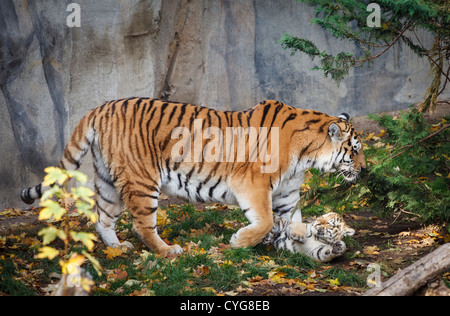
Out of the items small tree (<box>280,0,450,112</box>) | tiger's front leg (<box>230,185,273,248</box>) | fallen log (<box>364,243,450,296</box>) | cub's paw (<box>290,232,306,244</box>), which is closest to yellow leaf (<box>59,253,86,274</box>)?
fallen log (<box>364,243,450,296</box>)

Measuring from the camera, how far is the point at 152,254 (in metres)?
5.52

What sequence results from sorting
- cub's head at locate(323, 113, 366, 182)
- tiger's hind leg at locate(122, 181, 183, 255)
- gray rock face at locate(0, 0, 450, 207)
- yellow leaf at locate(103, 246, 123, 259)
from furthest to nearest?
1. gray rock face at locate(0, 0, 450, 207)
2. cub's head at locate(323, 113, 366, 182)
3. tiger's hind leg at locate(122, 181, 183, 255)
4. yellow leaf at locate(103, 246, 123, 259)

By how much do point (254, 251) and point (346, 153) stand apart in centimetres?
162

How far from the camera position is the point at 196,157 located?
236 inches

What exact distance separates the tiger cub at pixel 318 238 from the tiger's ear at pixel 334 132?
3.14 ft

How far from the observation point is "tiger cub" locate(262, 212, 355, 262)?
5578 millimetres

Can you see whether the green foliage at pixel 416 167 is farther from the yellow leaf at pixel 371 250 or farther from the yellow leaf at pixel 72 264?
the yellow leaf at pixel 72 264

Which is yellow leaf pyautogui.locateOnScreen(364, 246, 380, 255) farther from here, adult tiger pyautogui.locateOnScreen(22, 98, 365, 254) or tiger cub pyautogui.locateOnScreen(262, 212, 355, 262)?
adult tiger pyautogui.locateOnScreen(22, 98, 365, 254)

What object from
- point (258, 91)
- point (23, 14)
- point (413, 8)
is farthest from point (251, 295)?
point (258, 91)

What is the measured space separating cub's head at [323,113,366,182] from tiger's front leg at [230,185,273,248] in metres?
0.98

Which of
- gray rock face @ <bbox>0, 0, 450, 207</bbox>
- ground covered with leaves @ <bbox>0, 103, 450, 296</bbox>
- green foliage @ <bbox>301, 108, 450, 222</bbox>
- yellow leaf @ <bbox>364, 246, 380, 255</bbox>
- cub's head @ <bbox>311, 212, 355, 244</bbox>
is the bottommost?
yellow leaf @ <bbox>364, 246, 380, 255</bbox>
